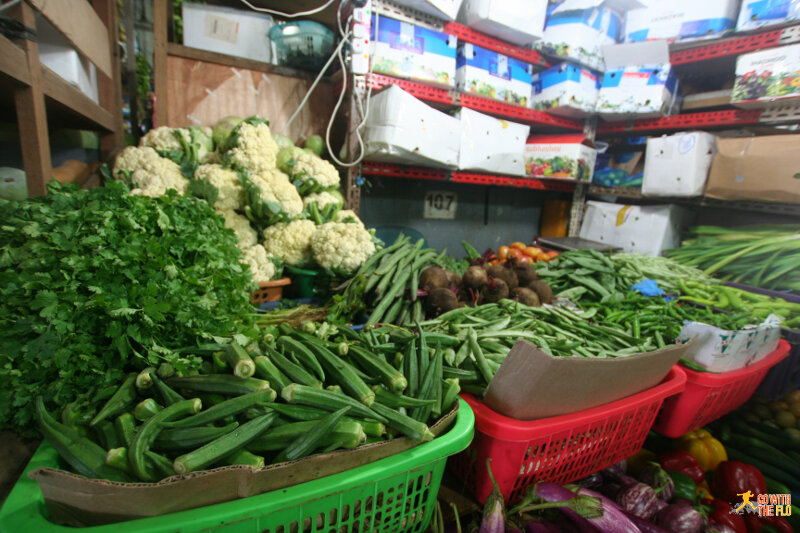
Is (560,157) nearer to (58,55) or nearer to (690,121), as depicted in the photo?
(690,121)

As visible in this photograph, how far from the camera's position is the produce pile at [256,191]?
7.66ft

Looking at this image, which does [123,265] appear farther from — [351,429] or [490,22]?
[490,22]

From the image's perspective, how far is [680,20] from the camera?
3.32 m

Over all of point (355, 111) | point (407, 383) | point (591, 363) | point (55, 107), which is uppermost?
point (355, 111)

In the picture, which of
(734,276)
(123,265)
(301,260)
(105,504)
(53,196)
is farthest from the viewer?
(734,276)

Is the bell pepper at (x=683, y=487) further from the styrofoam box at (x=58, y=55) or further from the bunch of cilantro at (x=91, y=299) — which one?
the styrofoam box at (x=58, y=55)

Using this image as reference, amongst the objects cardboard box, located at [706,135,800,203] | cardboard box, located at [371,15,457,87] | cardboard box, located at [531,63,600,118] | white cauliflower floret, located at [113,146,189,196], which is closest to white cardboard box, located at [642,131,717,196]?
cardboard box, located at [706,135,800,203]

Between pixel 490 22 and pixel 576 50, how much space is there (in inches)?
42.1

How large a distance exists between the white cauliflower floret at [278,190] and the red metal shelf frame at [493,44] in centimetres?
188

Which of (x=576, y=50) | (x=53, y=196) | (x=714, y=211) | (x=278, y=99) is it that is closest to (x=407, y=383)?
(x=53, y=196)

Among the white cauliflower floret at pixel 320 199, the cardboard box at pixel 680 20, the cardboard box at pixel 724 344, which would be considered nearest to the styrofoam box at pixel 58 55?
the white cauliflower floret at pixel 320 199

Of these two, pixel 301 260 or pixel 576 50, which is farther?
pixel 576 50

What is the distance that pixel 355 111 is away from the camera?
9.32 ft

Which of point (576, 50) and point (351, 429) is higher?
point (576, 50)
